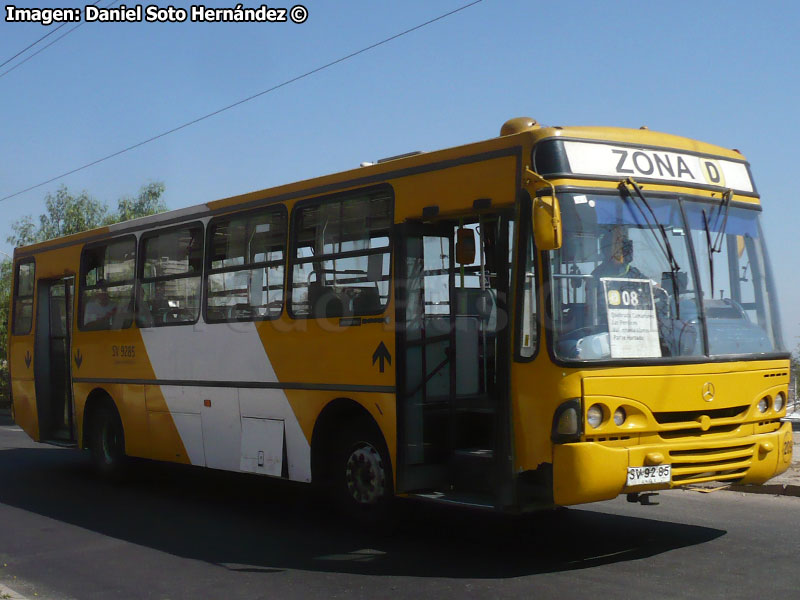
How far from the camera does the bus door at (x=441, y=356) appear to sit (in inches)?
329

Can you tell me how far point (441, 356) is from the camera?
8492 mm

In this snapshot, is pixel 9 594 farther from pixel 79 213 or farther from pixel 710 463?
pixel 79 213

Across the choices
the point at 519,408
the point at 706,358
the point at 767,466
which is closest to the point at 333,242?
the point at 519,408

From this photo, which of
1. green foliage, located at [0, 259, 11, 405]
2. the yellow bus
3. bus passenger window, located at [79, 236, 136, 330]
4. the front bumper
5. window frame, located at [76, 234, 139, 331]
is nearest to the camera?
the front bumper

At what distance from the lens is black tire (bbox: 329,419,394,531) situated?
8.67m

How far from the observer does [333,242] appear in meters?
9.42

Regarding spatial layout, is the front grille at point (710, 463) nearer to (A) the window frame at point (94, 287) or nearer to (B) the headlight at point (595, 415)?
(B) the headlight at point (595, 415)

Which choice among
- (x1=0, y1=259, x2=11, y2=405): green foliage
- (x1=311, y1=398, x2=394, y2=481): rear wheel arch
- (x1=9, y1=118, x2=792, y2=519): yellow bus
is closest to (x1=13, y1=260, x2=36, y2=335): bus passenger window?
(x1=9, y1=118, x2=792, y2=519): yellow bus

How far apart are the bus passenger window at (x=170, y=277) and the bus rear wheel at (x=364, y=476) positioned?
299 centimetres

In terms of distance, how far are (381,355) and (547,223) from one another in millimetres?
2259

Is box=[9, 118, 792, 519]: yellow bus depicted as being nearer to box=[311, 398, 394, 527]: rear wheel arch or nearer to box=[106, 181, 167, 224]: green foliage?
box=[311, 398, 394, 527]: rear wheel arch

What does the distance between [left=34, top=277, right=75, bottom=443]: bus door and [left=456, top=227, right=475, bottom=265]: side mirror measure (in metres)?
7.95

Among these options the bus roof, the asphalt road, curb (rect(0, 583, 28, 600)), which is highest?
the bus roof

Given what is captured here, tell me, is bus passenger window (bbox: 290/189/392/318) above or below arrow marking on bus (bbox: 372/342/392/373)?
above
